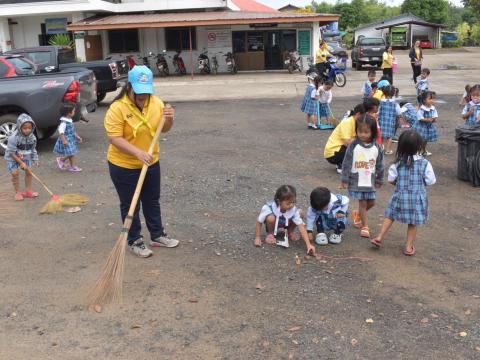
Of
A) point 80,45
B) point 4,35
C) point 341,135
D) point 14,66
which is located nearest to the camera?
point 341,135

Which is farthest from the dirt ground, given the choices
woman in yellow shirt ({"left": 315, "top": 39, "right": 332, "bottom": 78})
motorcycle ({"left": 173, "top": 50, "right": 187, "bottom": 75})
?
motorcycle ({"left": 173, "top": 50, "right": 187, "bottom": 75})

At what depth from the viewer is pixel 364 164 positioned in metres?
5.38

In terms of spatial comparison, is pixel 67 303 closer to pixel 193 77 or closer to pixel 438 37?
pixel 193 77

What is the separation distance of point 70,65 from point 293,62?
13.3m

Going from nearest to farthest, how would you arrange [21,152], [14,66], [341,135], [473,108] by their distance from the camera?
[21,152], [341,135], [473,108], [14,66]

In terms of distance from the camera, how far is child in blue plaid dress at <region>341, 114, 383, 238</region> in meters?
5.34

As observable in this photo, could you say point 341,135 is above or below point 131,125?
below

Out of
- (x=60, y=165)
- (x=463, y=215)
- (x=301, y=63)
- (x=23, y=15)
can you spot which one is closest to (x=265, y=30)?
(x=301, y=63)

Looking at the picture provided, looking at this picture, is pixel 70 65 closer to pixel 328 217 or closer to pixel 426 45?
pixel 328 217

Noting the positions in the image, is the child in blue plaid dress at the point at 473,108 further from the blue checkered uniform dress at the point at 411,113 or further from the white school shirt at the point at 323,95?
the white school shirt at the point at 323,95

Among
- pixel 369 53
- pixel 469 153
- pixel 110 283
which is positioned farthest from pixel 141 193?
pixel 369 53

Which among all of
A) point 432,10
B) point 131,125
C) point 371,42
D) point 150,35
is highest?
point 432,10

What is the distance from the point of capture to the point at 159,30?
2736cm

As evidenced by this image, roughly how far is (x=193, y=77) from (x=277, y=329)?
74.5 feet
